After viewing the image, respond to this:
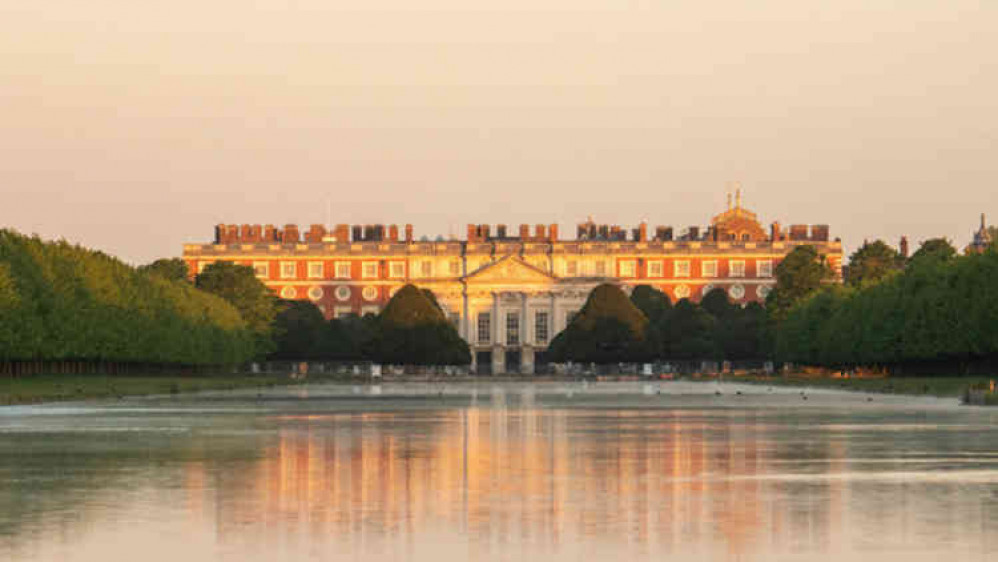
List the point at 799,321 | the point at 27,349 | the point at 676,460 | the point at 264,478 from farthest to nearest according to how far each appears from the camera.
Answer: the point at 799,321
the point at 27,349
the point at 676,460
the point at 264,478

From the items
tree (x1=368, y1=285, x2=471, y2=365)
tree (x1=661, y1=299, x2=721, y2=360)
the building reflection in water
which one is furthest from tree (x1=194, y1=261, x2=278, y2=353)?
the building reflection in water

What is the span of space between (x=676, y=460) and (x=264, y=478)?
7017 mm

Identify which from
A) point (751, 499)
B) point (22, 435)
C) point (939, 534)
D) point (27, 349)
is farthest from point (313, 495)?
point (27, 349)

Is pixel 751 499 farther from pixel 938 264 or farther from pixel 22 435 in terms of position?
pixel 938 264

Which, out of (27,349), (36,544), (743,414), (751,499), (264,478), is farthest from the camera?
(27,349)

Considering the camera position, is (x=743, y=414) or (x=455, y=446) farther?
(x=743, y=414)

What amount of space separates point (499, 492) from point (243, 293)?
132 metres

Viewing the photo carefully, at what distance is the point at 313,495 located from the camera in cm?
2264

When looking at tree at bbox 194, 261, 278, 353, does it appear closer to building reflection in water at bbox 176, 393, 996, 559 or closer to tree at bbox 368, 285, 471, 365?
tree at bbox 368, 285, 471, 365

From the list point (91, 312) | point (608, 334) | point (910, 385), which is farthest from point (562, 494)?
point (608, 334)

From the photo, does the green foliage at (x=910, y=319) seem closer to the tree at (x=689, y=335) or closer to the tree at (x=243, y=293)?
the tree at (x=243, y=293)

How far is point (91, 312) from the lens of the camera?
95.8 meters

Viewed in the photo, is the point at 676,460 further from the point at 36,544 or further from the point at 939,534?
the point at 36,544

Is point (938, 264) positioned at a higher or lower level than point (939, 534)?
higher
